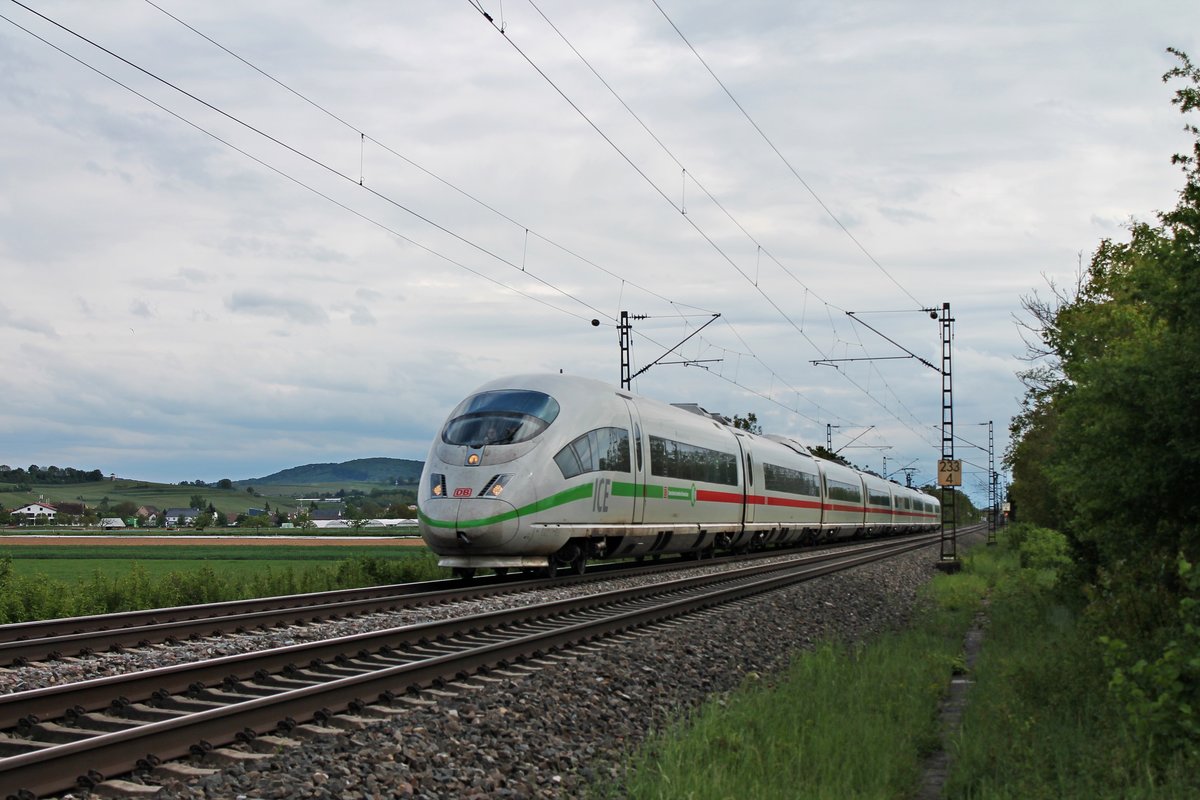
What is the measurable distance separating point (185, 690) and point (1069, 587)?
625 inches

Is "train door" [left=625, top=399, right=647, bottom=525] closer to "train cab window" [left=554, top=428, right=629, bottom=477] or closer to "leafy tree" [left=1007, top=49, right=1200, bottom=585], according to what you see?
"train cab window" [left=554, top=428, right=629, bottom=477]

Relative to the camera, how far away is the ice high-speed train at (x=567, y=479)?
18.8 m

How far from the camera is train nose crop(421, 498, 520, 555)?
1838 centimetres

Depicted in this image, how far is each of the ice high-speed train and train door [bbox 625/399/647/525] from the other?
25 mm

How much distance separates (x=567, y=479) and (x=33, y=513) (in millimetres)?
167682

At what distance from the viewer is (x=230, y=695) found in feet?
28.0

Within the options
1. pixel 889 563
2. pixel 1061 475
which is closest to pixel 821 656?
pixel 1061 475

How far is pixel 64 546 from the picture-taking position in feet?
208

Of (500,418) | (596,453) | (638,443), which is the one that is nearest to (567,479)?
(596,453)

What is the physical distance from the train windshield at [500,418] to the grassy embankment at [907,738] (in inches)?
312

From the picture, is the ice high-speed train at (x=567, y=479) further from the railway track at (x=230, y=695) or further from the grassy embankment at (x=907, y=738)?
the grassy embankment at (x=907, y=738)

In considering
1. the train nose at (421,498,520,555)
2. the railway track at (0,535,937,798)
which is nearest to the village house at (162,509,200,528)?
the train nose at (421,498,520,555)

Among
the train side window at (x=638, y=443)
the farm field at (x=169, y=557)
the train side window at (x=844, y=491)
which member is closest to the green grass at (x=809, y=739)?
the train side window at (x=638, y=443)

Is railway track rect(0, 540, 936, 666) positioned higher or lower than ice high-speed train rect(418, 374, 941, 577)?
lower
